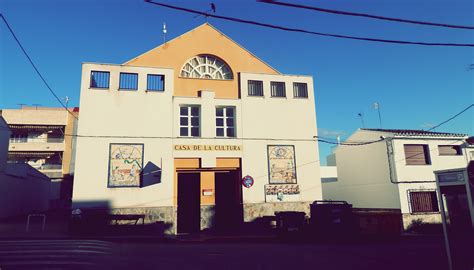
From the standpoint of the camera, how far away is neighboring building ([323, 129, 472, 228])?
21.2m

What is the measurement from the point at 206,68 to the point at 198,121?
132 inches

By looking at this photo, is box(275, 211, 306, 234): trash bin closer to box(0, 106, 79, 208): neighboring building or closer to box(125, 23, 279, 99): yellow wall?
box(125, 23, 279, 99): yellow wall

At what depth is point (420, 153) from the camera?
22.6 m

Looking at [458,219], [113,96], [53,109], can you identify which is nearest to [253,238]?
[458,219]

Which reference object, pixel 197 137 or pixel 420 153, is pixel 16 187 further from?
pixel 420 153

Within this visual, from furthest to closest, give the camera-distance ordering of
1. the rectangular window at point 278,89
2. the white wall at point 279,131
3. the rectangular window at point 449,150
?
the rectangular window at point 449,150, the rectangular window at point 278,89, the white wall at point 279,131

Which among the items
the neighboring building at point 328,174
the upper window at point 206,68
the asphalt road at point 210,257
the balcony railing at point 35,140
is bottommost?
the asphalt road at point 210,257

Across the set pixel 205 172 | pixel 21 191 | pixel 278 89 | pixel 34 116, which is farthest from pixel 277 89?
pixel 34 116

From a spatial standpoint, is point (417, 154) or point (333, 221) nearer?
point (333, 221)

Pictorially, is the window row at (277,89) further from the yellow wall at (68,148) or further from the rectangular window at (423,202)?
the yellow wall at (68,148)

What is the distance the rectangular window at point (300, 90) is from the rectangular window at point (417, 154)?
27.5ft

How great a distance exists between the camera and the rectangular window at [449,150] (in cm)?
2292

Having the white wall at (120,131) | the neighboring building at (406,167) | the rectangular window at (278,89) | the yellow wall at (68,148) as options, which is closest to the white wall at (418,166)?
the neighboring building at (406,167)

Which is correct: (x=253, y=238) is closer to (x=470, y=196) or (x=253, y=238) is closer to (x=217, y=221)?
(x=217, y=221)
